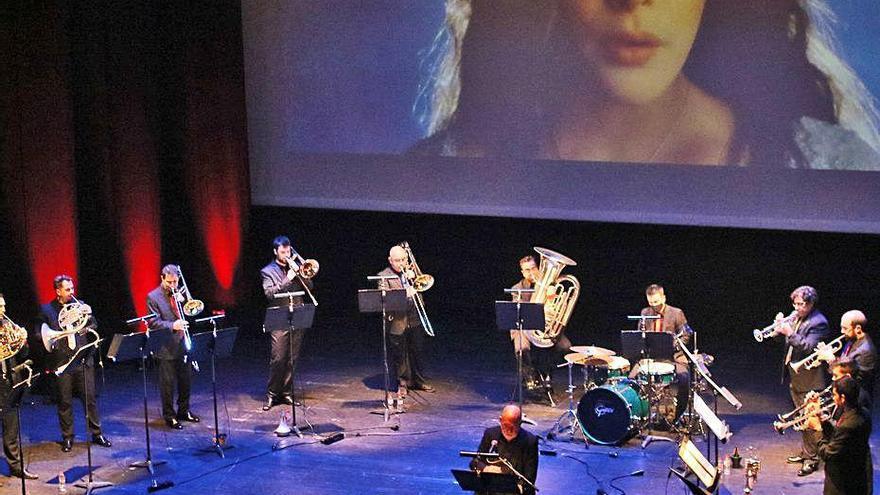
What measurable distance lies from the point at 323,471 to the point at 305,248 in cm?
630

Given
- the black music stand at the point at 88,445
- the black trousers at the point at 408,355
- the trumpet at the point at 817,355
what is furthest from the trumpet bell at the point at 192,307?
the trumpet at the point at 817,355

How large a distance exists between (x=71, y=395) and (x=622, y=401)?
5.18 m

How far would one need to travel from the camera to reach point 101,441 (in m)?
10.9

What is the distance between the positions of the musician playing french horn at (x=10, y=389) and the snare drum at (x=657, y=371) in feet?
18.2

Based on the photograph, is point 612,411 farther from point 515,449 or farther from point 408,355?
point 515,449

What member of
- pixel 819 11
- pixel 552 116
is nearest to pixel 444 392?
pixel 552 116

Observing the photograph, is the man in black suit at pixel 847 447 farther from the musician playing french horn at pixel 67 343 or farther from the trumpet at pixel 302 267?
the musician playing french horn at pixel 67 343

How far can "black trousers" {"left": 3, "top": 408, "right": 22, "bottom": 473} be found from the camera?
9992 millimetres

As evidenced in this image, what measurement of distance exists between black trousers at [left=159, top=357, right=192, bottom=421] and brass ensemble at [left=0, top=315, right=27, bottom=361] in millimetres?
1661

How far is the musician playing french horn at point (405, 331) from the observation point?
11.8 m

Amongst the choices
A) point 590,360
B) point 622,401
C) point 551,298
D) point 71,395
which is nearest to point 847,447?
point 622,401

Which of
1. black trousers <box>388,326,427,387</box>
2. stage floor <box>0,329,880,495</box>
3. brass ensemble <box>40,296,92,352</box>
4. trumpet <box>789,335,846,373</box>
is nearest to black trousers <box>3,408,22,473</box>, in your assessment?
stage floor <box>0,329,880,495</box>

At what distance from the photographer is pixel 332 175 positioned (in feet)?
49.1

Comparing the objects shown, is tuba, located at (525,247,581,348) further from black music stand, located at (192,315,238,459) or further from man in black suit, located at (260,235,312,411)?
black music stand, located at (192,315,238,459)
